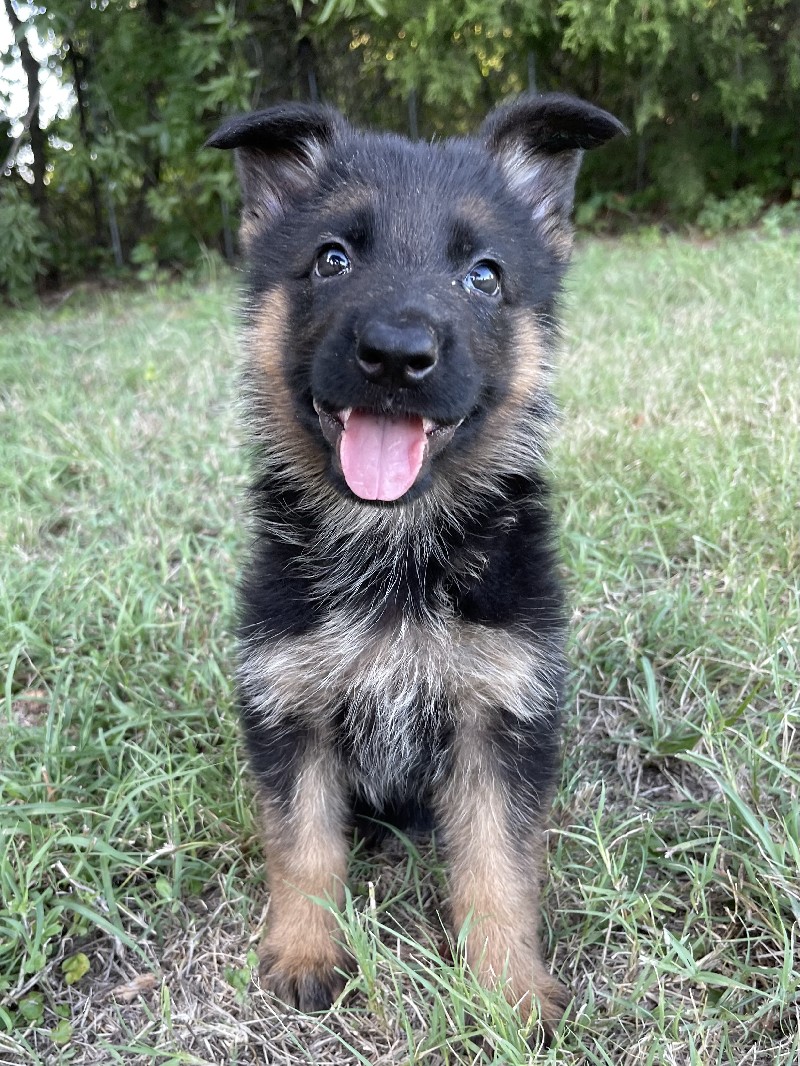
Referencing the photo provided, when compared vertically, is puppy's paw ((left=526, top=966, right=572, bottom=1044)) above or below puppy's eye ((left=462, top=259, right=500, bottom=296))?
below

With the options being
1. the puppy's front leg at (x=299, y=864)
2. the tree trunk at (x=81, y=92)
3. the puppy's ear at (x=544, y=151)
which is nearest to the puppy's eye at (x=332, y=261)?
the puppy's ear at (x=544, y=151)

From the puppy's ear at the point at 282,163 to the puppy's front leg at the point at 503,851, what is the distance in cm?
151

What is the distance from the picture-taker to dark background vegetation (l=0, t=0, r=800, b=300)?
7707 mm

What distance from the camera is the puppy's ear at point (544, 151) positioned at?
2221 millimetres

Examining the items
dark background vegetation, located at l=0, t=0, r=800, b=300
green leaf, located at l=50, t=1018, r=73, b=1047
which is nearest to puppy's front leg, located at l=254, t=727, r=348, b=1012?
green leaf, located at l=50, t=1018, r=73, b=1047

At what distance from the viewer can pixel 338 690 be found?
6.62 ft

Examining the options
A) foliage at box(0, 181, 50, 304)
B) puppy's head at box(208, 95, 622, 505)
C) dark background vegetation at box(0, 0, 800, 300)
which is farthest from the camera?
dark background vegetation at box(0, 0, 800, 300)

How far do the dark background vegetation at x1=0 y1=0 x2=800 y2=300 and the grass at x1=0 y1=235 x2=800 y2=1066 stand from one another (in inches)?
186

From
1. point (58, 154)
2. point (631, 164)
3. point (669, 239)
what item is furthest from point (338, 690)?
point (631, 164)

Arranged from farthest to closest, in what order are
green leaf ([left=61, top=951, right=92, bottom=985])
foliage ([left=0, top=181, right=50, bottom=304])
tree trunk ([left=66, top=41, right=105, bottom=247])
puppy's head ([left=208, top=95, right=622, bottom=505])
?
1. tree trunk ([left=66, top=41, right=105, bottom=247])
2. foliage ([left=0, top=181, right=50, bottom=304])
3. green leaf ([left=61, top=951, right=92, bottom=985])
4. puppy's head ([left=208, top=95, right=622, bottom=505])

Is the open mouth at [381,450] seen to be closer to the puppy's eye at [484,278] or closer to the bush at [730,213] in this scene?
the puppy's eye at [484,278]

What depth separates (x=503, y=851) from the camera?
1.94m

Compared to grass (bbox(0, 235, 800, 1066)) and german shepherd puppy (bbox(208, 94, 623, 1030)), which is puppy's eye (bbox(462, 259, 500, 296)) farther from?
grass (bbox(0, 235, 800, 1066))

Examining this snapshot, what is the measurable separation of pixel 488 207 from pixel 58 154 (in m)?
7.35
